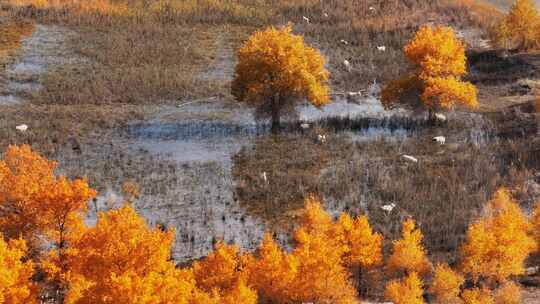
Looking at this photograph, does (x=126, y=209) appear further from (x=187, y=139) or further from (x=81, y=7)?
(x=81, y=7)

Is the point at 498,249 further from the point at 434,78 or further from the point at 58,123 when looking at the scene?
the point at 58,123

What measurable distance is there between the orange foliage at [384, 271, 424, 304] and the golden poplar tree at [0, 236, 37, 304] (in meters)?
22.3

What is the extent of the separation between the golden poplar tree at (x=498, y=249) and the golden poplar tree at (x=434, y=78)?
31.9 meters

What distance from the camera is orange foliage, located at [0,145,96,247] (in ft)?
157

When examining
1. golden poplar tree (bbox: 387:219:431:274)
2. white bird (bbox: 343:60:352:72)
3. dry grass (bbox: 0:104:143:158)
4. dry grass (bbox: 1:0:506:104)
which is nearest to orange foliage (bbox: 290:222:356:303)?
golden poplar tree (bbox: 387:219:431:274)

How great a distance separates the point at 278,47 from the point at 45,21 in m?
54.3

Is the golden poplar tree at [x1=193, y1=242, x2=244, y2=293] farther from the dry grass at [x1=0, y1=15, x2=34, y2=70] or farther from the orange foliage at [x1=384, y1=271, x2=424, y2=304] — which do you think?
the dry grass at [x1=0, y1=15, x2=34, y2=70]

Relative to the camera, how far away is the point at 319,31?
12200 centimetres

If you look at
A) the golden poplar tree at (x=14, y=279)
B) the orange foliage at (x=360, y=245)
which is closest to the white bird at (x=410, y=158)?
the orange foliage at (x=360, y=245)

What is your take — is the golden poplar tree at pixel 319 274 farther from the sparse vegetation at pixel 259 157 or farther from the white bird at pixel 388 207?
the white bird at pixel 388 207

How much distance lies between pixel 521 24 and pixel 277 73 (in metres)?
41.5

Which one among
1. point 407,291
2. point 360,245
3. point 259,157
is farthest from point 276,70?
point 407,291

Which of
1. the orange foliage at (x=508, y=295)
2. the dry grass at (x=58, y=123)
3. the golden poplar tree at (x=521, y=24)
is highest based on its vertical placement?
the golden poplar tree at (x=521, y=24)

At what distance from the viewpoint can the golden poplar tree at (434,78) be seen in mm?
82250
